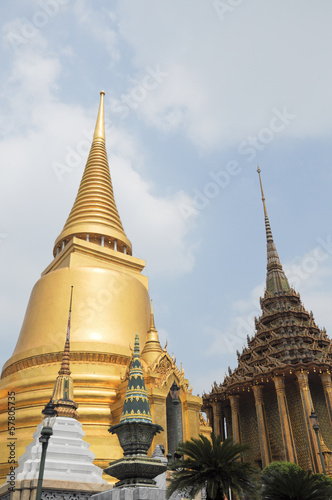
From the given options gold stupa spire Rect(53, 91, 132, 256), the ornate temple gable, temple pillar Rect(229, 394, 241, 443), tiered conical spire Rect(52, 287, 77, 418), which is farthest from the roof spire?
tiered conical spire Rect(52, 287, 77, 418)

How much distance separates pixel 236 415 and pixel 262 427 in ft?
8.79

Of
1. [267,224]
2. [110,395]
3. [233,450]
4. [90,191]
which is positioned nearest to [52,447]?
[233,450]

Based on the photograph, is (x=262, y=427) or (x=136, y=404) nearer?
(x=136, y=404)

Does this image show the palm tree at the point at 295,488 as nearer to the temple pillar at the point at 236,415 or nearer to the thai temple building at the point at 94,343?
the thai temple building at the point at 94,343

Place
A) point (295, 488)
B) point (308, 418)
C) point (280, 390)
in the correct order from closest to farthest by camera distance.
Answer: point (295, 488)
point (308, 418)
point (280, 390)

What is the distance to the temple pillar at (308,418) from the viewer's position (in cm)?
2259

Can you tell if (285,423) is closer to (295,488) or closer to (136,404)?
(295,488)

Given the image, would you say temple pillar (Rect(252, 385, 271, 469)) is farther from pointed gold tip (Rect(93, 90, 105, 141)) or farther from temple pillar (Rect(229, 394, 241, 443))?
pointed gold tip (Rect(93, 90, 105, 141))

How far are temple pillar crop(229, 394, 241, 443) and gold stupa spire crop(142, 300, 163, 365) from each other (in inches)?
398

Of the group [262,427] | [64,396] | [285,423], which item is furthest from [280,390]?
[64,396]

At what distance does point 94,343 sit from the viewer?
2056 centimetres

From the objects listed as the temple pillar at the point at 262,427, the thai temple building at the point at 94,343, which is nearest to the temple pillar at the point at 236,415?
the temple pillar at the point at 262,427

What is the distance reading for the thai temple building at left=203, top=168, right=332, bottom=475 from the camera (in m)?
24.8

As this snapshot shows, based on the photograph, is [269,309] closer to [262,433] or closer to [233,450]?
[262,433]
